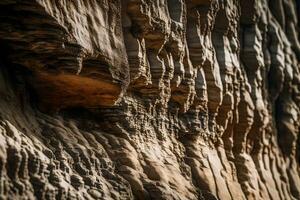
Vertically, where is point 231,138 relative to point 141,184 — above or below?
above

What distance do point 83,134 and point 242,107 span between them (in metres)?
4.93

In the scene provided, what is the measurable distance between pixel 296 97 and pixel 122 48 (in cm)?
765

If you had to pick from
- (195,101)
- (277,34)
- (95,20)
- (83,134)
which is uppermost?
(277,34)

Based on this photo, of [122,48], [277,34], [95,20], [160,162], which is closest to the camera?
[95,20]

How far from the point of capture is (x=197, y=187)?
25.2 feet

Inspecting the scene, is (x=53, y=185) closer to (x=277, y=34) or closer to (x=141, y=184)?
(x=141, y=184)

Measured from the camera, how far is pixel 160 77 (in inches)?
293

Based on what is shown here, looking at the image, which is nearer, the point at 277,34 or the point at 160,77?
the point at 160,77

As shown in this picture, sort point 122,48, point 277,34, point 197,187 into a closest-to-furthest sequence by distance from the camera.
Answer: point 122,48 → point 197,187 → point 277,34

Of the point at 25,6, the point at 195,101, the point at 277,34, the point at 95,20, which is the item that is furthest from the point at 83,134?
the point at 277,34

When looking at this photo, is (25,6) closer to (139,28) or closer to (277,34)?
(139,28)

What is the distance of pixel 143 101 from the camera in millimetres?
7406

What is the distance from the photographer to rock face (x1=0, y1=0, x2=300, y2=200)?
5.00m

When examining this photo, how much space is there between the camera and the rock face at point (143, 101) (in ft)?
16.4
